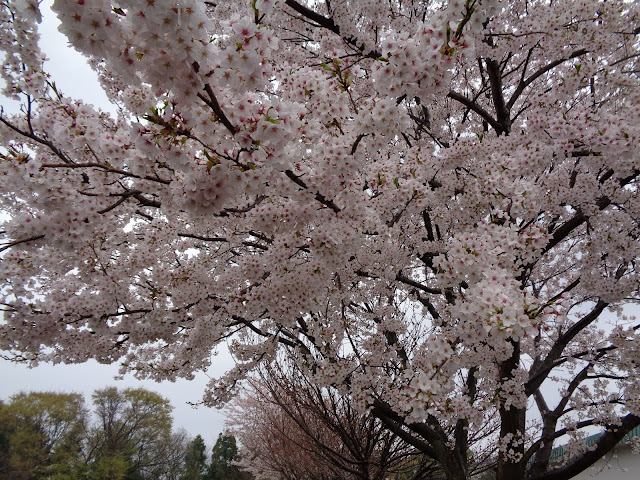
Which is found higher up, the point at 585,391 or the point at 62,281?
the point at 62,281

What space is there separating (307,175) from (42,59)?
249 centimetres

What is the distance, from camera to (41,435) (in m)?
25.8

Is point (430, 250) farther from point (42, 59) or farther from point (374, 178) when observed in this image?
point (42, 59)

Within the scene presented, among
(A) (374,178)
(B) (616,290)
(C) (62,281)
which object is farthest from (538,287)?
(C) (62,281)

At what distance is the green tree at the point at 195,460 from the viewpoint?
3123 centimetres

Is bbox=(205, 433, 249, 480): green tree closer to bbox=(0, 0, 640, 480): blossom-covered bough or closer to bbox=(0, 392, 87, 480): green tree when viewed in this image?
bbox=(0, 392, 87, 480): green tree

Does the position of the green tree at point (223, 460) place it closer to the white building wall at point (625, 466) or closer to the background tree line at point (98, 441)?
the background tree line at point (98, 441)

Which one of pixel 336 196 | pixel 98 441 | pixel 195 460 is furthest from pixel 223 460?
pixel 336 196

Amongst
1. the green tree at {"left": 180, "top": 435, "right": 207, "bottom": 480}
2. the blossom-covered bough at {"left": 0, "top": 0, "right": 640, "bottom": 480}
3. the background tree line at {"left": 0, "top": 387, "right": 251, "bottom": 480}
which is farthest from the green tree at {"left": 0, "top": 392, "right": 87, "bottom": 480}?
the blossom-covered bough at {"left": 0, "top": 0, "right": 640, "bottom": 480}

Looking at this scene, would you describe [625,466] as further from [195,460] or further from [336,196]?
[195,460]

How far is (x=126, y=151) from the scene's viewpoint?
284cm

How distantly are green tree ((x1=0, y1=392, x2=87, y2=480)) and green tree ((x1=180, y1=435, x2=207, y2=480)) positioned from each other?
9034mm

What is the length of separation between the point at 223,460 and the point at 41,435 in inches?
587

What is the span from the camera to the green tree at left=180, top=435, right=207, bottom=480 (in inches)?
1229
